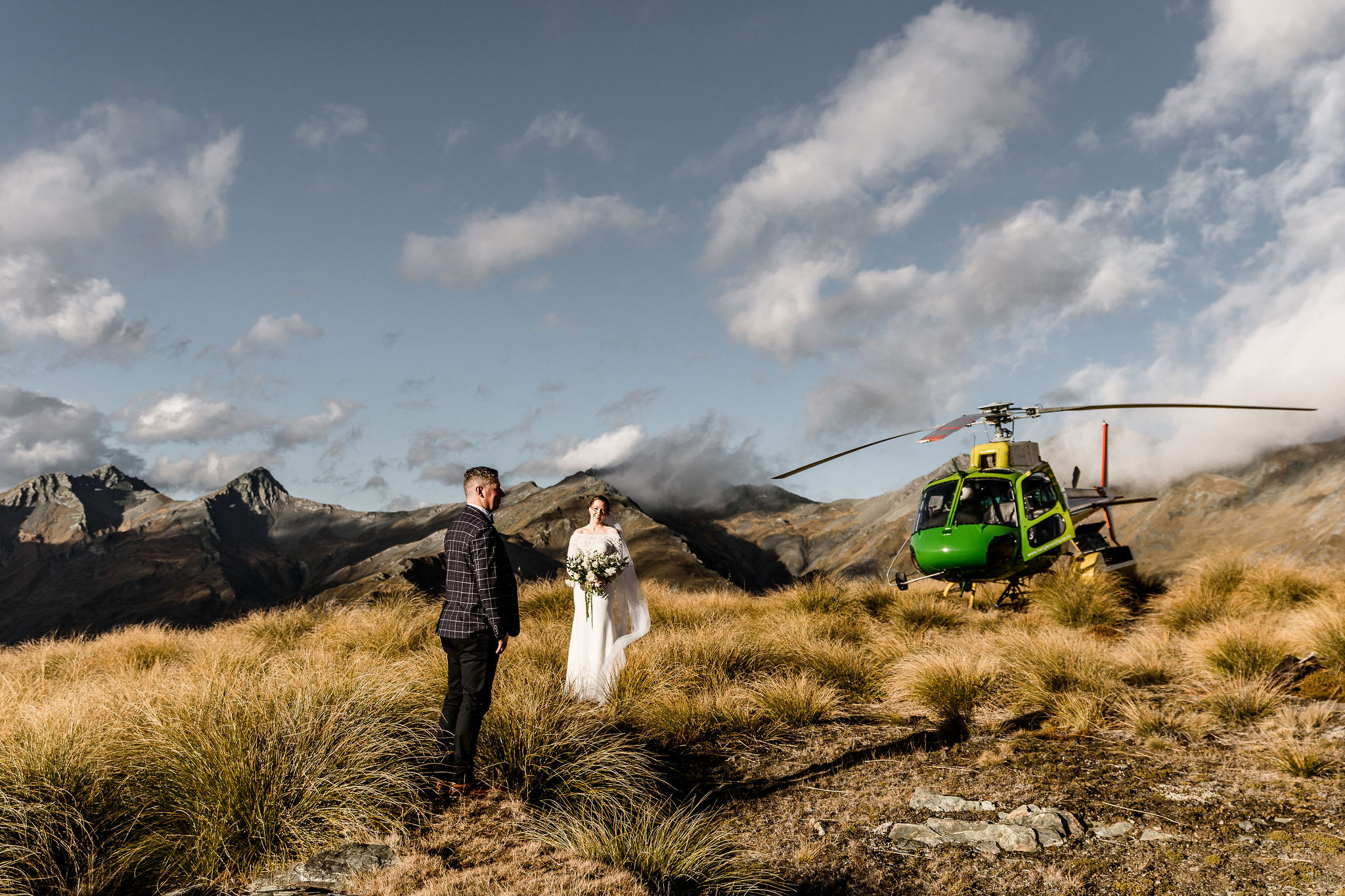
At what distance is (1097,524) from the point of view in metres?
8.72

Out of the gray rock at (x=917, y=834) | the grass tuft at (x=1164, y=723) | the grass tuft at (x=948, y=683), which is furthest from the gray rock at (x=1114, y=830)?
the grass tuft at (x=948, y=683)

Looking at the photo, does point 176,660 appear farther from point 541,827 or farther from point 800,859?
point 800,859

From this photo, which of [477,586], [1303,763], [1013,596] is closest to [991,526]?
[1013,596]

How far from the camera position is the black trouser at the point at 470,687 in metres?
4.47

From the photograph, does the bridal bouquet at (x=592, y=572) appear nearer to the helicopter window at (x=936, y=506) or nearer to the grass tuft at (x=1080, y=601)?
the helicopter window at (x=936, y=506)

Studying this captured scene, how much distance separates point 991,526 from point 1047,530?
708 mm

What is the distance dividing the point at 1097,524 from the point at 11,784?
976 centimetres

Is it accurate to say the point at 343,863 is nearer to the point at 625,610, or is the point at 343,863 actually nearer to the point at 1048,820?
the point at 625,610

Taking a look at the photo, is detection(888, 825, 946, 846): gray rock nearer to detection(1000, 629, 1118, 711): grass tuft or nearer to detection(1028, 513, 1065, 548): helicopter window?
detection(1000, 629, 1118, 711): grass tuft

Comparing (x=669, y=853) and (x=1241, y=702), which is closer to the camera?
(x=669, y=853)

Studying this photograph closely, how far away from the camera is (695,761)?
6215 millimetres

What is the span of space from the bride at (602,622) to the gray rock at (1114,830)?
3851 millimetres

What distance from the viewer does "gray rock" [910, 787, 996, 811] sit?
5020 mm

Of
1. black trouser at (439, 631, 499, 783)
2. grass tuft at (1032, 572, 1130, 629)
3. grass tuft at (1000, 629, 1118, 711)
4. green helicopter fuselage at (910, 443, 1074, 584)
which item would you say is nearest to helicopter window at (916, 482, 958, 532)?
green helicopter fuselage at (910, 443, 1074, 584)
